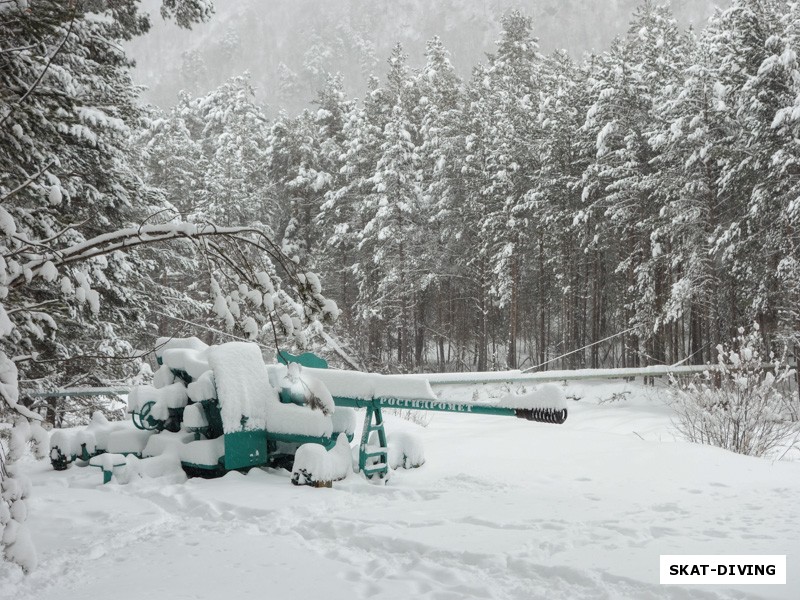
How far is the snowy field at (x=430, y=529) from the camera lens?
3.79m

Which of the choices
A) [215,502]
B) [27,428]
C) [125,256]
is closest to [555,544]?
[215,502]

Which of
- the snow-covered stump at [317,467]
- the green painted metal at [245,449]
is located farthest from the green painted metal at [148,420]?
the snow-covered stump at [317,467]

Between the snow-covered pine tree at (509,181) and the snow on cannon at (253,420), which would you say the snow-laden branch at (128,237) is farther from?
the snow-covered pine tree at (509,181)

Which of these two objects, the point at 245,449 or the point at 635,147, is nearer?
the point at 245,449

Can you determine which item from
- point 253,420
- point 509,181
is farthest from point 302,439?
point 509,181

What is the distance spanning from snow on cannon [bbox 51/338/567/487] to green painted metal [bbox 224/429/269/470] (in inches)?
0.4

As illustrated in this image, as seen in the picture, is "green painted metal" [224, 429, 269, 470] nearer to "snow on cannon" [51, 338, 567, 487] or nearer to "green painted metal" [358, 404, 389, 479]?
"snow on cannon" [51, 338, 567, 487]

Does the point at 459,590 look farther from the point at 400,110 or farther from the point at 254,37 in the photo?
the point at 254,37

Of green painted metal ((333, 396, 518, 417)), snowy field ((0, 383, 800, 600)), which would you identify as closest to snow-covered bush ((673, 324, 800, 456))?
snowy field ((0, 383, 800, 600))

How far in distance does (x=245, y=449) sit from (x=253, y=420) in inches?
11.8

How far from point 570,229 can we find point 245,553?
26.8 m

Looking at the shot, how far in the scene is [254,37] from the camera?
147 meters

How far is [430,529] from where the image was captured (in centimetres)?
475

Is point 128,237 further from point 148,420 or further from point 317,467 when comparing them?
point 148,420
